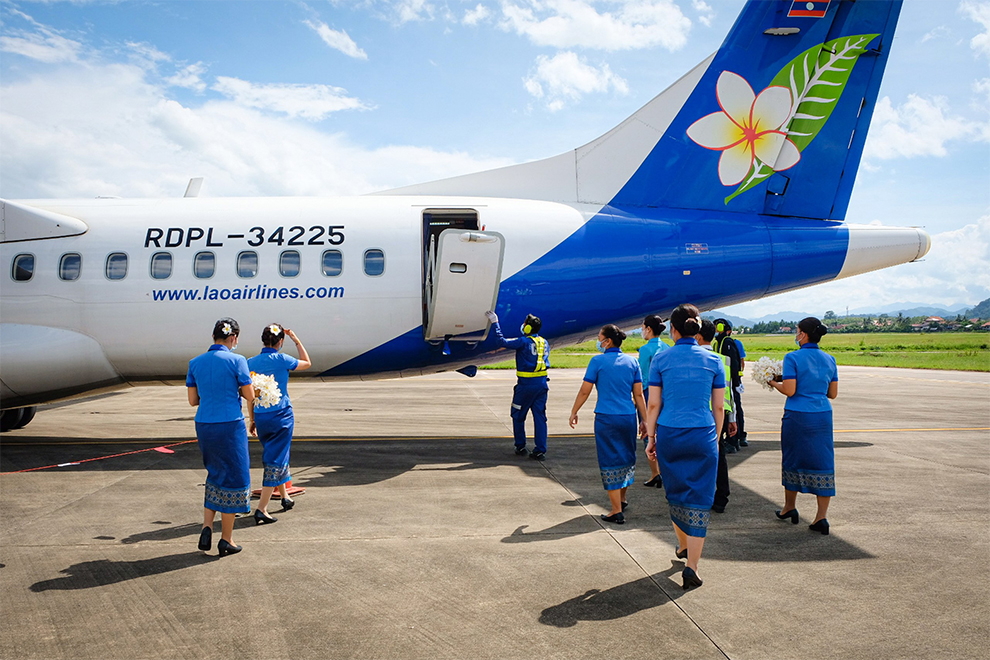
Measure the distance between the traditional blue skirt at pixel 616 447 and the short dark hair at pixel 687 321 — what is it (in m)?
1.43

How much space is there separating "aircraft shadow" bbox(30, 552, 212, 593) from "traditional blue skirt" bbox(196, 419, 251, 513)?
453 millimetres

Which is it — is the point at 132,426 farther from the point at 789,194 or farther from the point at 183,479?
the point at 789,194

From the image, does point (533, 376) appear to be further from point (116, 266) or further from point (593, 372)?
point (116, 266)

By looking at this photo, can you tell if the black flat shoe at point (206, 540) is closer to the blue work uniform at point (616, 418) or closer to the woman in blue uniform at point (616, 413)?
the woman in blue uniform at point (616, 413)

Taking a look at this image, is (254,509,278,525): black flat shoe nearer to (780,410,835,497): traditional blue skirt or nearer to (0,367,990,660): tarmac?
(0,367,990,660): tarmac

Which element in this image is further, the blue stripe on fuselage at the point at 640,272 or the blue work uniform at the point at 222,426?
the blue stripe on fuselage at the point at 640,272

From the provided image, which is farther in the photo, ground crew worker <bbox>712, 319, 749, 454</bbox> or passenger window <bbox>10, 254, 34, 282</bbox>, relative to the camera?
passenger window <bbox>10, 254, 34, 282</bbox>

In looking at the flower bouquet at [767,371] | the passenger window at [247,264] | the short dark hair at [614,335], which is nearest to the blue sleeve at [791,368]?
the flower bouquet at [767,371]

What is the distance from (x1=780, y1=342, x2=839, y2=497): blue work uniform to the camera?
19.5 feet

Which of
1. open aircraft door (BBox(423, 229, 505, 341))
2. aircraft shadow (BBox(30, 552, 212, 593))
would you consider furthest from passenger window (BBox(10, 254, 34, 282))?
aircraft shadow (BBox(30, 552, 212, 593))

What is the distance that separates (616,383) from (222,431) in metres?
3.55

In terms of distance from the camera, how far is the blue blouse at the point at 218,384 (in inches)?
209

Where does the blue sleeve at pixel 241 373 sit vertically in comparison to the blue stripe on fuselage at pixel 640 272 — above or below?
below

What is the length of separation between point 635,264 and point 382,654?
287 inches
